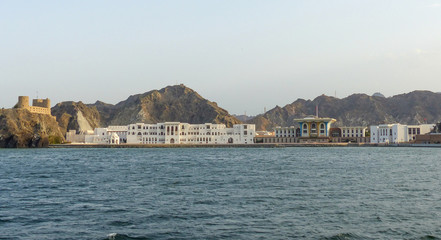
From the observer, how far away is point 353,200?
27.0 meters

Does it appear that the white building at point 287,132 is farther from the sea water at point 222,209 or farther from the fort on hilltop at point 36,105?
the sea water at point 222,209

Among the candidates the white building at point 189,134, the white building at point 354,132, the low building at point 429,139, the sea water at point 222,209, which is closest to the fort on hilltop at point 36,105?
the white building at point 189,134

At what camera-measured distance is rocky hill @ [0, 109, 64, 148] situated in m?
145

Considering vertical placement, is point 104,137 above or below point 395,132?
below

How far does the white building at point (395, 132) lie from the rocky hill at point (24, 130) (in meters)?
113

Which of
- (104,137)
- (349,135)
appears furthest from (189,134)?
(349,135)

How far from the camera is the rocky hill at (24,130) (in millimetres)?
144750

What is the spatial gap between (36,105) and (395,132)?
448 feet

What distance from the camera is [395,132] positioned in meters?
156

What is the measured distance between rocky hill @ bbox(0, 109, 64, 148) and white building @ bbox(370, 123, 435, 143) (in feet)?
369

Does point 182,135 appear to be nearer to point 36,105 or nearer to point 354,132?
point 36,105

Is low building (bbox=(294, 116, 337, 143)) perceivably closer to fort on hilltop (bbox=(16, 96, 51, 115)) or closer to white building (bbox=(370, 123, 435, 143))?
white building (bbox=(370, 123, 435, 143))

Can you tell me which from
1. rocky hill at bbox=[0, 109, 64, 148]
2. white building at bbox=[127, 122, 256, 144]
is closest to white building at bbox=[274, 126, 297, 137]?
white building at bbox=[127, 122, 256, 144]

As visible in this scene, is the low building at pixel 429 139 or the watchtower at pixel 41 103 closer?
the low building at pixel 429 139
